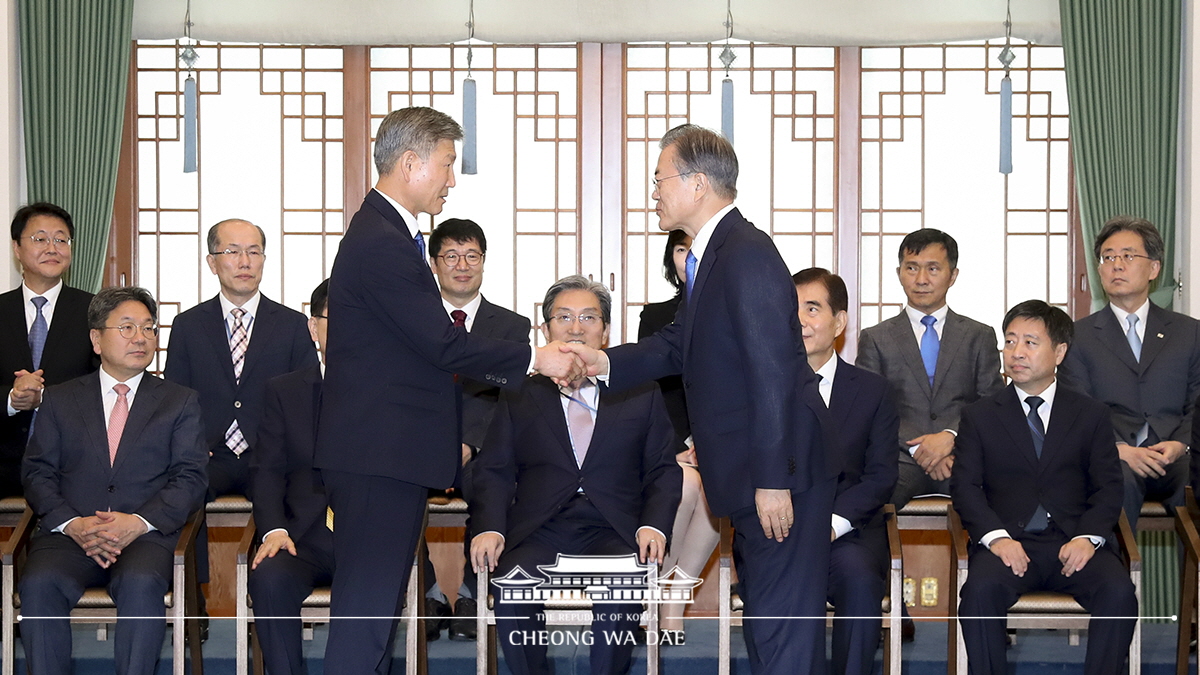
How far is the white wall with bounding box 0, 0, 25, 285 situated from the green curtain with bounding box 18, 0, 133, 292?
47mm

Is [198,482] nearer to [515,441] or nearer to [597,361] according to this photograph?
[515,441]

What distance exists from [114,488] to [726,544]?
188 cm

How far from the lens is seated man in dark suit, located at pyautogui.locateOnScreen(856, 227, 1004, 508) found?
15.5 ft

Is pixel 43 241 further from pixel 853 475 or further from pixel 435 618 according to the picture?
pixel 853 475

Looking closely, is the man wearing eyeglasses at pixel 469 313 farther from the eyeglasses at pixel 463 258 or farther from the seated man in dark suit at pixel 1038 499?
the seated man in dark suit at pixel 1038 499

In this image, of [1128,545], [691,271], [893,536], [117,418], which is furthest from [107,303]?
[1128,545]

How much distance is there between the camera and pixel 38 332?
4.73 m

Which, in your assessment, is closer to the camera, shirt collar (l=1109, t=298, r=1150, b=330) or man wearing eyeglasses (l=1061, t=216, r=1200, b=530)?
man wearing eyeglasses (l=1061, t=216, r=1200, b=530)

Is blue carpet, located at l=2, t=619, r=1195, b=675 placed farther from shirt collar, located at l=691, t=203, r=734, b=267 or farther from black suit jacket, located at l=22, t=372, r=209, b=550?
shirt collar, located at l=691, t=203, r=734, b=267

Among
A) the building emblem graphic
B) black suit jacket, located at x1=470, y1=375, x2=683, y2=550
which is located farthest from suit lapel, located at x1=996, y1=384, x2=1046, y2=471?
the building emblem graphic

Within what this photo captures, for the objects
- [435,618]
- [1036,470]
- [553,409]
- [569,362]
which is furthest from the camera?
[435,618]

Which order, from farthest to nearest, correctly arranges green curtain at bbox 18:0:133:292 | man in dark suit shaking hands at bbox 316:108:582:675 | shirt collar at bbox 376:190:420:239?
green curtain at bbox 18:0:133:292, shirt collar at bbox 376:190:420:239, man in dark suit shaking hands at bbox 316:108:582:675

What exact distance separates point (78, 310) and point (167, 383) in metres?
0.69

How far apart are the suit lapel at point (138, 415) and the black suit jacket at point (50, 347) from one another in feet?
1.85
